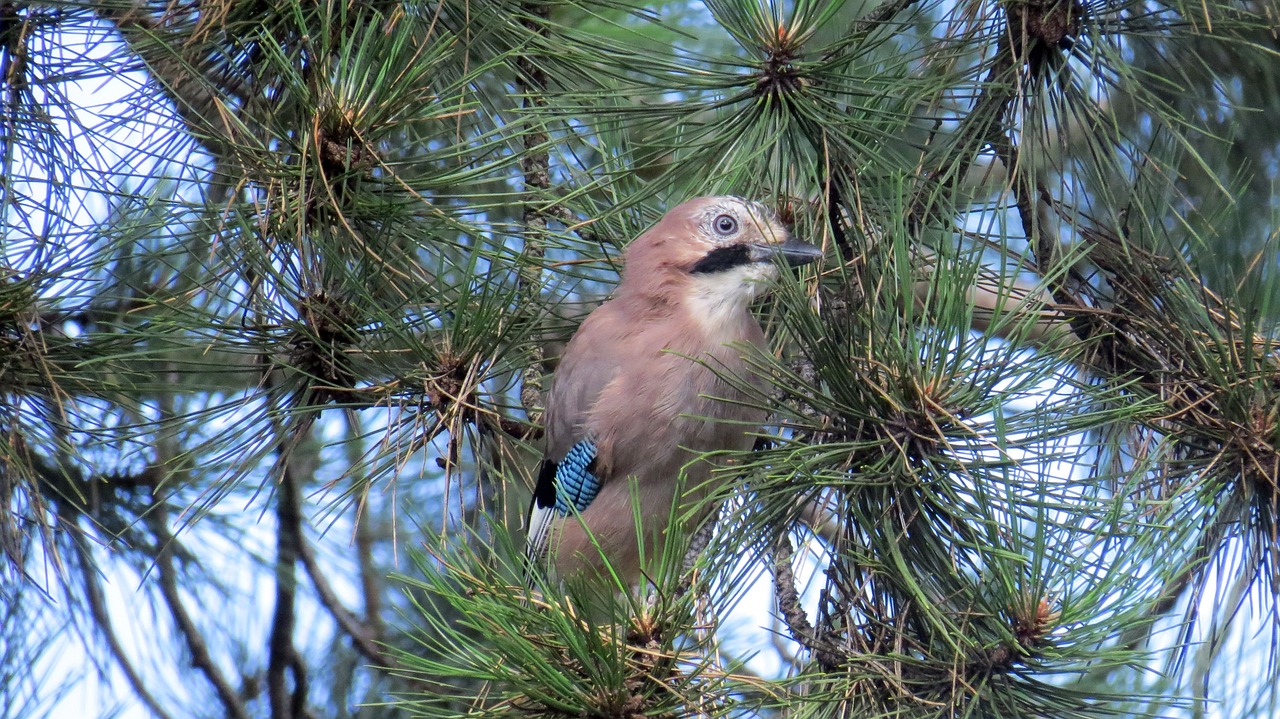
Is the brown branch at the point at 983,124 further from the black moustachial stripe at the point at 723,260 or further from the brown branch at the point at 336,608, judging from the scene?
the brown branch at the point at 336,608

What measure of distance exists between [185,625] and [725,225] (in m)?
1.95

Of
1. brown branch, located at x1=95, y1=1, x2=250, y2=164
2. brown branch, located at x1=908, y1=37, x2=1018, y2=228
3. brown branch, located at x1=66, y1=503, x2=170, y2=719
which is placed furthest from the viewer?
brown branch, located at x1=66, y1=503, x2=170, y2=719

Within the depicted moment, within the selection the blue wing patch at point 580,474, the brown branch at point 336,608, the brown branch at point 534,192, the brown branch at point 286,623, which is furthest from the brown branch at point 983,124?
the brown branch at point 336,608

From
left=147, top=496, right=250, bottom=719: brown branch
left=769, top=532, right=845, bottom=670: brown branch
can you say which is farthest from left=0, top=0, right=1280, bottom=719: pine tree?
left=147, top=496, right=250, bottom=719: brown branch

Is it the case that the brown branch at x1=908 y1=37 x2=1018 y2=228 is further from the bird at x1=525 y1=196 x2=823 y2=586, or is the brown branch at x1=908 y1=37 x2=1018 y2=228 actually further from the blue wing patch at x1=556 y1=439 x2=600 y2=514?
the blue wing patch at x1=556 y1=439 x2=600 y2=514

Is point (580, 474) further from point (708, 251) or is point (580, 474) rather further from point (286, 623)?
point (286, 623)

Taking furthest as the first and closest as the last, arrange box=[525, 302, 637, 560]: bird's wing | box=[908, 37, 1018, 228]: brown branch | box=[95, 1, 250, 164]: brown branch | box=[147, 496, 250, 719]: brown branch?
box=[147, 496, 250, 719]: brown branch, box=[525, 302, 637, 560]: bird's wing, box=[95, 1, 250, 164]: brown branch, box=[908, 37, 1018, 228]: brown branch

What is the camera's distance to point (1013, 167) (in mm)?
1951

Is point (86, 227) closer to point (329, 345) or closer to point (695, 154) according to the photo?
point (329, 345)

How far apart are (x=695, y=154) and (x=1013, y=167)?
511 millimetres

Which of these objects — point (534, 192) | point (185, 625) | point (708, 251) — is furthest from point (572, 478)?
point (185, 625)

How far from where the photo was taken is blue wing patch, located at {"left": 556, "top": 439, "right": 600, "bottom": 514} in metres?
2.55

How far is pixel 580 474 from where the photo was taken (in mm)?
2559

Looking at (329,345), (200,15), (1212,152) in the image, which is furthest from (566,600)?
(1212,152)
